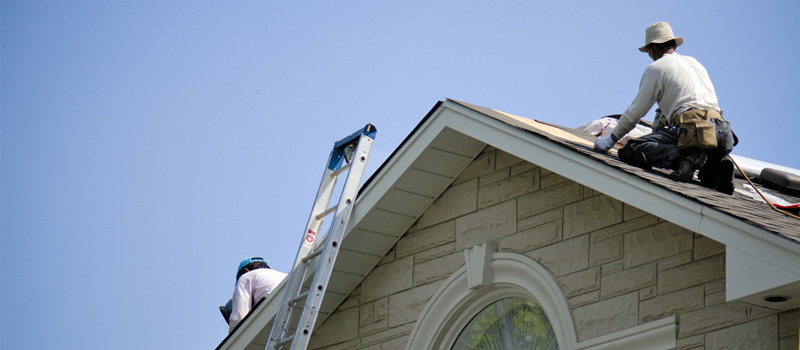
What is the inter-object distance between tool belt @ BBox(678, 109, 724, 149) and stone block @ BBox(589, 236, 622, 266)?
71 cm

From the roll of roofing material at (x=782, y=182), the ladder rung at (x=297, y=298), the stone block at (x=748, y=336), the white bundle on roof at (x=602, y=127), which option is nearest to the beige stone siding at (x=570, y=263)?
the stone block at (x=748, y=336)

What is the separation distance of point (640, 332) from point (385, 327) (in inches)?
90.7

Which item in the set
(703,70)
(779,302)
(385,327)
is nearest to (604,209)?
(703,70)

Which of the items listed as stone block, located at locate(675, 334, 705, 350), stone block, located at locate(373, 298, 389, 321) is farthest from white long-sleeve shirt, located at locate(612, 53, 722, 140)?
stone block, located at locate(373, 298, 389, 321)

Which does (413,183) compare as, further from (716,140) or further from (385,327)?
(716,140)

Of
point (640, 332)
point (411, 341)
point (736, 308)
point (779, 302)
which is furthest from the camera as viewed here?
point (411, 341)

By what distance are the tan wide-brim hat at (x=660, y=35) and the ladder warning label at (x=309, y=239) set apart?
2.86m

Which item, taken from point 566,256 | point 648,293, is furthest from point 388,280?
point 648,293

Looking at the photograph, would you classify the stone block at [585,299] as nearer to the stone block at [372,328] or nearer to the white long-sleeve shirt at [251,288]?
the stone block at [372,328]

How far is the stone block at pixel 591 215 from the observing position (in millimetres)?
6176

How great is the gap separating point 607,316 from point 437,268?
1.64 metres

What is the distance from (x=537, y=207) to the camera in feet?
22.1

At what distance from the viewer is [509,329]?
6781 millimetres

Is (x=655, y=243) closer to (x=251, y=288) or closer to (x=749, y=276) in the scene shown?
(x=749, y=276)
